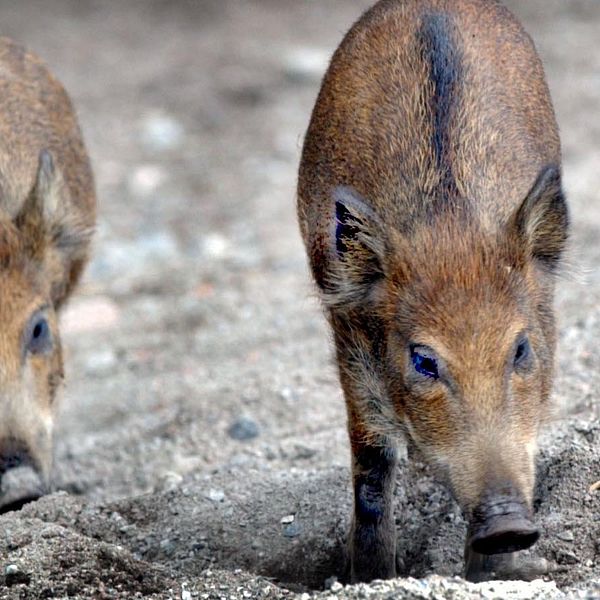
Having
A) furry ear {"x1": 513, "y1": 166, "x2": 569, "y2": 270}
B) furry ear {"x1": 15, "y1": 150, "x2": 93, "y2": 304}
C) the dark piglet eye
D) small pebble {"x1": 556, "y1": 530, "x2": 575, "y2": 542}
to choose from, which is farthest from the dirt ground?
furry ear {"x1": 15, "y1": 150, "x2": 93, "y2": 304}

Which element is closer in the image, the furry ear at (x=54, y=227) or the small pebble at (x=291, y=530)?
the small pebble at (x=291, y=530)

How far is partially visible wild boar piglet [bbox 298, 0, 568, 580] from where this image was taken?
12.3 ft

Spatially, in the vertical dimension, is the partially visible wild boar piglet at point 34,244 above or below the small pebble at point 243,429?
above

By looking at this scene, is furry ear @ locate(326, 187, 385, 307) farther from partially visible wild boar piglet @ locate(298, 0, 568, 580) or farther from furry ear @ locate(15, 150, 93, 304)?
furry ear @ locate(15, 150, 93, 304)

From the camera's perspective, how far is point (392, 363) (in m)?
4.07

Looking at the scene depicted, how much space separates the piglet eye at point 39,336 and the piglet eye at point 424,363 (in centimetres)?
187

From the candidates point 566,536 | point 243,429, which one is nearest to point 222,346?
point 243,429

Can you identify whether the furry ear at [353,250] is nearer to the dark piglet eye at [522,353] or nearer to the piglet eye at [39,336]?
the dark piglet eye at [522,353]

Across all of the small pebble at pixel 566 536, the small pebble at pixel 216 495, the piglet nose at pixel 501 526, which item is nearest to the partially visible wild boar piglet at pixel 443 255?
the piglet nose at pixel 501 526

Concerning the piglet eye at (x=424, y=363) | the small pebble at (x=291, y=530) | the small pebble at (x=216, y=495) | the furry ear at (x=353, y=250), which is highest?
the furry ear at (x=353, y=250)

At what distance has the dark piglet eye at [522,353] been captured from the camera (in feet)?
12.7

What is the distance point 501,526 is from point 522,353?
61 centimetres

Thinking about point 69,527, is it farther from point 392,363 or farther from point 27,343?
point 392,363

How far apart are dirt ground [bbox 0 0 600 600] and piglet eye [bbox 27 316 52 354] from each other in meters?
0.65
